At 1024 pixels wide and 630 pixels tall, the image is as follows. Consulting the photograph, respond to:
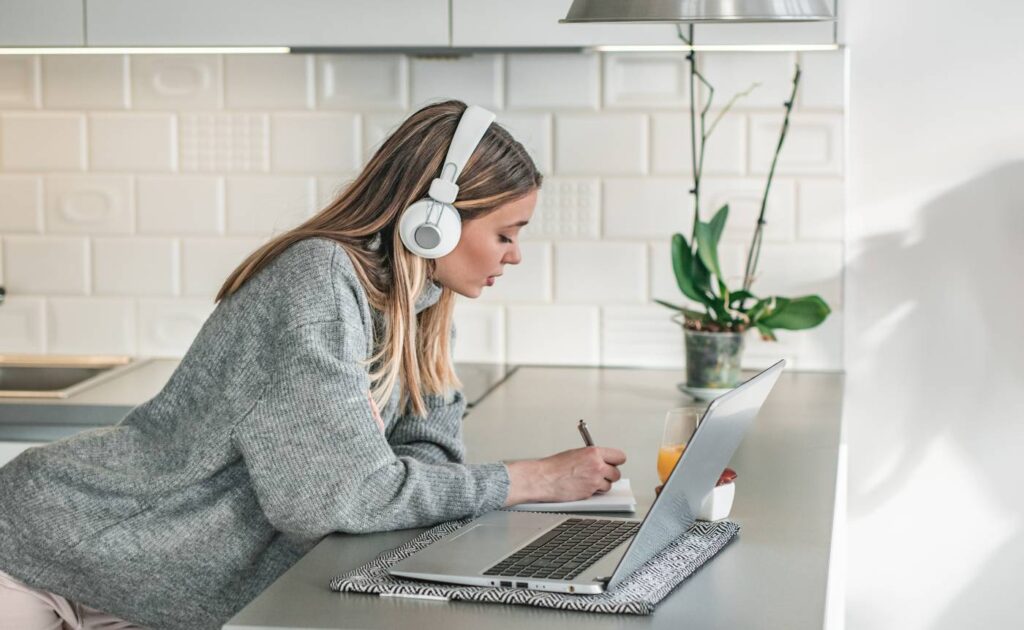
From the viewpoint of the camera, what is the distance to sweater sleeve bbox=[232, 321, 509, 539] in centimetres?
145

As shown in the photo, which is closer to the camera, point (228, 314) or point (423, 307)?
point (228, 314)

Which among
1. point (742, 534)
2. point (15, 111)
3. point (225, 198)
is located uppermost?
point (15, 111)

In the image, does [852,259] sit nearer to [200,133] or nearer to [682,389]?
[682,389]

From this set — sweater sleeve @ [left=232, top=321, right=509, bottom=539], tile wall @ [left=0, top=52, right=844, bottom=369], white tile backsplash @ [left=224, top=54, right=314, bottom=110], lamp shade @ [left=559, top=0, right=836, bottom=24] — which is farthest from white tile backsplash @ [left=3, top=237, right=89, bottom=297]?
lamp shade @ [left=559, top=0, right=836, bottom=24]

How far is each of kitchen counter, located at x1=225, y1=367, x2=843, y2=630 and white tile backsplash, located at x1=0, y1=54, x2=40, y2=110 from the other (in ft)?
3.85

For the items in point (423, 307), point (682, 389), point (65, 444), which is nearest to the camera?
point (65, 444)

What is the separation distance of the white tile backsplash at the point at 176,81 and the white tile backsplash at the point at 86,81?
3cm

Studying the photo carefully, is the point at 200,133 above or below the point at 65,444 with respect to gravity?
above

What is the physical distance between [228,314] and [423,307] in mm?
299

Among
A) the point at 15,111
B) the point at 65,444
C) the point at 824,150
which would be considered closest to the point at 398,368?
the point at 65,444

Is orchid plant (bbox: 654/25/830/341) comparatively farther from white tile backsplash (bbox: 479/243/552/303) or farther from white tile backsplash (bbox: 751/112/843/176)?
white tile backsplash (bbox: 479/243/552/303)

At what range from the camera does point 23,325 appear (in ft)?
9.39

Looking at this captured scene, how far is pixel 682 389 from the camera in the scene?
2449 mm

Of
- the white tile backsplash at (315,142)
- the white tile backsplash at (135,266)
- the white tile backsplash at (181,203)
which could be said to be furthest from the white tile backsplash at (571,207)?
the white tile backsplash at (135,266)
